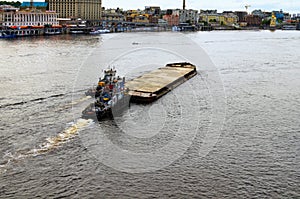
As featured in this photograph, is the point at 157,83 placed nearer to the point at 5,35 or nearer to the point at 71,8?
the point at 5,35

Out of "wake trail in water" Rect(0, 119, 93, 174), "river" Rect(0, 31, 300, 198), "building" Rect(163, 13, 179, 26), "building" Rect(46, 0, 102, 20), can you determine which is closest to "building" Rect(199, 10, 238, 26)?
"building" Rect(163, 13, 179, 26)

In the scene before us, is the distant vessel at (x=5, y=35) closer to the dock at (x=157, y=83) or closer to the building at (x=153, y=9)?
the dock at (x=157, y=83)

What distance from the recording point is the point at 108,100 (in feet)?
39.2

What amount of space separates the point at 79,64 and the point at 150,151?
14.8m

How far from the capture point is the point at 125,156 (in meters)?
8.98

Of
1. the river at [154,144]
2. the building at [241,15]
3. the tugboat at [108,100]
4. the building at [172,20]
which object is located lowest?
the river at [154,144]

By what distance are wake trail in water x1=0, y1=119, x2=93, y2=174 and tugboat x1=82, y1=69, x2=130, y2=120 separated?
0.40 m

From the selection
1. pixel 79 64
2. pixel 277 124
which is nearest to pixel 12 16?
pixel 79 64

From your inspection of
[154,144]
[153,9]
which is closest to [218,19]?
[153,9]

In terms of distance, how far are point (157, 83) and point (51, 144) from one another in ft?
27.4

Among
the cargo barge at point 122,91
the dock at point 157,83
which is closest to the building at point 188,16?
the dock at point 157,83

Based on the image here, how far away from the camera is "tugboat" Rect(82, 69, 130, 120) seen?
452 inches

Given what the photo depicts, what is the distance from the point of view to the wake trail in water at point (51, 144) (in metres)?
8.34

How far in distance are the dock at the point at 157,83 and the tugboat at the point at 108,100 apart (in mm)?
671
